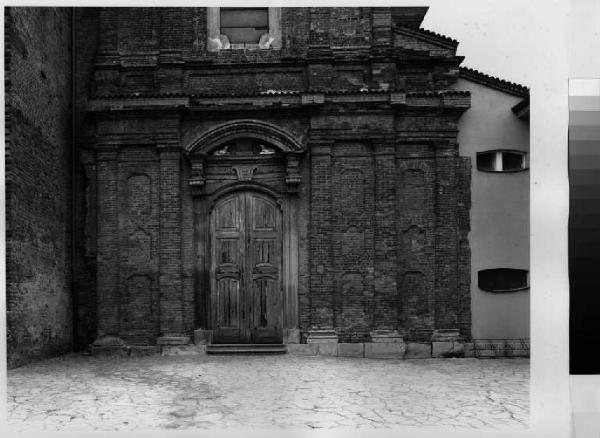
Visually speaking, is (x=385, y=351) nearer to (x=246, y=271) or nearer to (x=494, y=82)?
(x=246, y=271)

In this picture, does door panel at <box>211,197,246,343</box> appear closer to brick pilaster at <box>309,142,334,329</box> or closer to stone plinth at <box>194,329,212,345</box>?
stone plinth at <box>194,329,212,345</box>

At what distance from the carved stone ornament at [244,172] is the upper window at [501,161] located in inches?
189

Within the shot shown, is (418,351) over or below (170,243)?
below

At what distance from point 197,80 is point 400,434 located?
8.36 metres

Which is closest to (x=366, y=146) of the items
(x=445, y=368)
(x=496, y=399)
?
(x=445, y=368)

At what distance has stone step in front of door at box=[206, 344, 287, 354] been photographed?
10562mm

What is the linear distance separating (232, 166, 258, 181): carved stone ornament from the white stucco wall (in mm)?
4433

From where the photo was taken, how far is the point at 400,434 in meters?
5.73

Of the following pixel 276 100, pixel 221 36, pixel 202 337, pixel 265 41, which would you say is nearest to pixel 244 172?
pixel 276 100

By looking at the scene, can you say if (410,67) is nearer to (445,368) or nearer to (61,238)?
(445,368)

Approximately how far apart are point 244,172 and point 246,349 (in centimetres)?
365

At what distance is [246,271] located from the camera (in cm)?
1102

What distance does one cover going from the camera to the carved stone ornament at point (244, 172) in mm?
11094

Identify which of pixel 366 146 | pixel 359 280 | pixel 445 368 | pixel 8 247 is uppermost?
pixel 366 146
